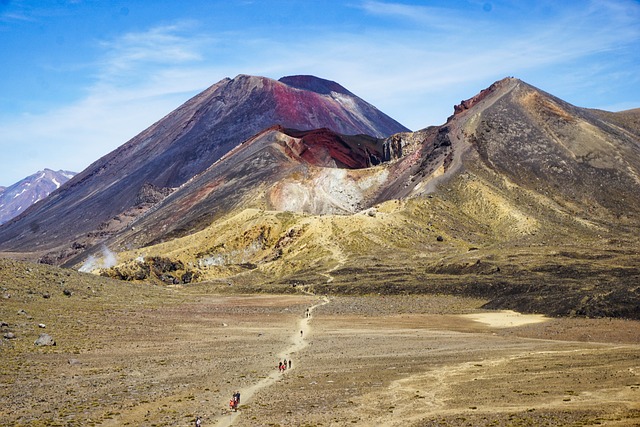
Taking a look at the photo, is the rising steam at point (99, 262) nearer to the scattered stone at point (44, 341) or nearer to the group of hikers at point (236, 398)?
the scattered stone at point (44, 341)

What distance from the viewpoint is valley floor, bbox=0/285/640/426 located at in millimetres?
31125

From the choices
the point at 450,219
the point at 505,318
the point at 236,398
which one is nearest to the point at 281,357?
the point at 236,398

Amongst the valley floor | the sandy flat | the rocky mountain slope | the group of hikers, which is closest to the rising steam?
the rocky mountain slope

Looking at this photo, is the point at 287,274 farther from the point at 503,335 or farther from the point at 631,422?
the point at 631,422

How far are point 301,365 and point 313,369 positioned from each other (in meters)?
2.01

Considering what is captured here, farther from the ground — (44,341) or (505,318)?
(44,341)

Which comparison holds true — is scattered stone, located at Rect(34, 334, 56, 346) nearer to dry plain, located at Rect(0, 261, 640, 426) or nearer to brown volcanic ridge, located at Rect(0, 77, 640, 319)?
dry plain, located at Rect(0, 261, 640, 426)

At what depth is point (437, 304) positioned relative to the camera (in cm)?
9044

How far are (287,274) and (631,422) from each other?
95.0m

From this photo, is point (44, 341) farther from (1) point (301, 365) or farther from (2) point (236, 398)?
(2) point (236, 398)

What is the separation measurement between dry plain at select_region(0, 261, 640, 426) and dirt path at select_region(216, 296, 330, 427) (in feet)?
Result: 0.35

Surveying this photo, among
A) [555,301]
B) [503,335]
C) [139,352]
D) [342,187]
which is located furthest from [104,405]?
[342,187]

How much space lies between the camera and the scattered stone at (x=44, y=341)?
5020cm

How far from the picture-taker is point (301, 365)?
4612cm
